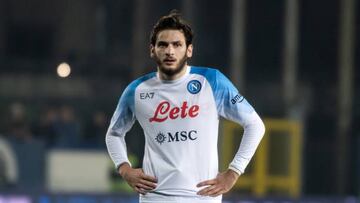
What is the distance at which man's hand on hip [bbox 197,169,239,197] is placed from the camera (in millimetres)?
6227

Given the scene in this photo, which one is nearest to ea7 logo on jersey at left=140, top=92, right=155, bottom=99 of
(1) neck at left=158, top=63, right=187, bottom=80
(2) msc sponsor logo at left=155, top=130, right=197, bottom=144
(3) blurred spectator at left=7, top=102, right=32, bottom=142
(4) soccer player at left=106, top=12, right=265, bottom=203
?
(4) soccer player at left=106, top=12, right=265, bottom=203

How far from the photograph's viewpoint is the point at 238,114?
6.36m

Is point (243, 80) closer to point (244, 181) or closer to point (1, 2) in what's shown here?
point (244, 181)

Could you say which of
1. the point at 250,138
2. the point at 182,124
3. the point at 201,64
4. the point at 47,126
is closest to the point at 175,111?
the point at 182,124

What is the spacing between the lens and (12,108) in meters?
16.1

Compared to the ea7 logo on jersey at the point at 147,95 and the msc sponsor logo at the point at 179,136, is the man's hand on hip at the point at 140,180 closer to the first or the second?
the msc sponsor logo at the point at 179,136

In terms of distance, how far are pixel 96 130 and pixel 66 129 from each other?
1.32ft

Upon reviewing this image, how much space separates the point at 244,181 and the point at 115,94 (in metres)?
2.20

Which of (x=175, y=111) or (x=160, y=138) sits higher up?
(x=175, y=111)

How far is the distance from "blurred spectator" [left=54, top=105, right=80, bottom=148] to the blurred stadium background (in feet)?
0.04

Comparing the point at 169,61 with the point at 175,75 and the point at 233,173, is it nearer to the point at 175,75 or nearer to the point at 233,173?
the point at 175,75

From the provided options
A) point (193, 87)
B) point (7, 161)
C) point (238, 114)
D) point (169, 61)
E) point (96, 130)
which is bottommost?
point (7, 161)

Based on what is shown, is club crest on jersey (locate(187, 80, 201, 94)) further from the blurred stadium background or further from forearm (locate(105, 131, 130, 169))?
the blurred stadium background

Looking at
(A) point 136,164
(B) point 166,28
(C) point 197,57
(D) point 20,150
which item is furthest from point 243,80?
(B) point 166,28
